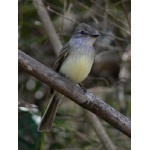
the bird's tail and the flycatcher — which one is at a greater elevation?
the flycatcher

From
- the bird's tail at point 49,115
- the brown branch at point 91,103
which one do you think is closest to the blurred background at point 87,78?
the bird's tail at point 49,115

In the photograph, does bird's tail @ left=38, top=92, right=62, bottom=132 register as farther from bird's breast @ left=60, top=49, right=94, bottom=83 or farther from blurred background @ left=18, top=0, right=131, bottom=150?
blurred background @ left=18, top=0, right=131, bottom=150

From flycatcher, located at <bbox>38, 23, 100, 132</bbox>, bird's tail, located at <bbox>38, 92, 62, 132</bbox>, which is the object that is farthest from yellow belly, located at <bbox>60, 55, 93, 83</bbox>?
bird's tail, located at <bbox>38, 92, 62, 132</bbox>

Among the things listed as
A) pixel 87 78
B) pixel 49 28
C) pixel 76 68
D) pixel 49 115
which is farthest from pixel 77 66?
pixel 87 78

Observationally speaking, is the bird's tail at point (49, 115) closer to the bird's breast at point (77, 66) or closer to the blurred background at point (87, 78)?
the bird's breast at point (77, 66)

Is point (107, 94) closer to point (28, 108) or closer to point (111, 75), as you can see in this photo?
point (111, 75)

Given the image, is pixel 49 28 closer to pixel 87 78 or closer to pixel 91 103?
pixel 87 78
